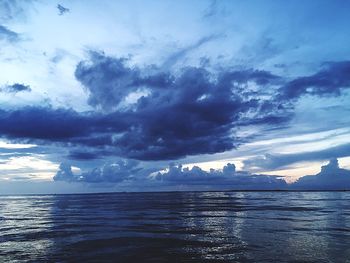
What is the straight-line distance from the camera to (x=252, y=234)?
1388 inches

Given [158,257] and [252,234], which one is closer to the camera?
[158,257]

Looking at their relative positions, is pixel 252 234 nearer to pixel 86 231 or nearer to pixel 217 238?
pixel 217 238

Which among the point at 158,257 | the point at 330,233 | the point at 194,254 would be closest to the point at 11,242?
the point at 158,257

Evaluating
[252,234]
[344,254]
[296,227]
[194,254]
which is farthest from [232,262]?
[296,227]

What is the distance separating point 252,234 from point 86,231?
64.9 feet

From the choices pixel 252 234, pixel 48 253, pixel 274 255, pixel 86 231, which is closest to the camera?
pixel 274 255

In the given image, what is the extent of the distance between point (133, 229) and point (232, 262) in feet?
67.4

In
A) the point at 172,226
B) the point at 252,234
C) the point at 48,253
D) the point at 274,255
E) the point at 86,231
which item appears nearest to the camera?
the point at 274,255

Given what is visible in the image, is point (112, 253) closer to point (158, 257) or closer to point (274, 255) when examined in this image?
point (158, 257)

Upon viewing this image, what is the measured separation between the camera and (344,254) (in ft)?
82.4

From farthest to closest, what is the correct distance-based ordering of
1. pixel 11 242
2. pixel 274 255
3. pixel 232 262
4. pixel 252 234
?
pixel 252 234
pixel 11 242
pixel 274 255
pixel 232 262

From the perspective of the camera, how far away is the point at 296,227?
133ft

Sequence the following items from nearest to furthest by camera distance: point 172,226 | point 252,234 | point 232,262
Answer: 1. point 232,262
2. point 252,234
3. point 172,226

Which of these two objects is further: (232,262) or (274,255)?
(274,255)
